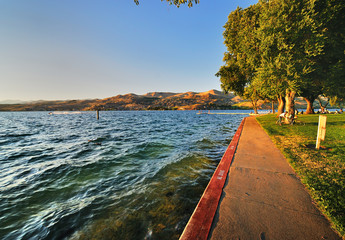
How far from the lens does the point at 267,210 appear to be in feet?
9.82

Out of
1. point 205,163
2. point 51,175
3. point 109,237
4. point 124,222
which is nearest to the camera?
point 109,237

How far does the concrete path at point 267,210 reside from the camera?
2.45 m

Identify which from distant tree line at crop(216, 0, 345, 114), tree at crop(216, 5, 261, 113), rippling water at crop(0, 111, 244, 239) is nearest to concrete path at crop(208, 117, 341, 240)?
rippling water at crop(0, 111, 244, 239)

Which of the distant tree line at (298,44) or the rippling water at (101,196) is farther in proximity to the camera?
the distant tree line at (298,44)

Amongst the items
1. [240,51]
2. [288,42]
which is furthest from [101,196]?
[240,51]

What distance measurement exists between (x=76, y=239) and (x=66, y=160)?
23.4 ft

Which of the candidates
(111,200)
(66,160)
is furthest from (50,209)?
(66,160)

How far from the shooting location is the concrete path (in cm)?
245

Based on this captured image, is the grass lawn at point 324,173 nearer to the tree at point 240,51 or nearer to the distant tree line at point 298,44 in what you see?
the distant tree line at point 298,44

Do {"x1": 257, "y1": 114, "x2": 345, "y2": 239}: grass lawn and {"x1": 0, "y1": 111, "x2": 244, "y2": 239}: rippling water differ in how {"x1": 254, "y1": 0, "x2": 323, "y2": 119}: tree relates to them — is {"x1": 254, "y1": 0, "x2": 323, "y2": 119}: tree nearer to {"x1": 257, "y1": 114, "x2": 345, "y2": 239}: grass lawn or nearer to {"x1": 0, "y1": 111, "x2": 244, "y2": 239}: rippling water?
{"x1": 257, "y1": 114, "x2": 345, "y2": 239}: grass lawn

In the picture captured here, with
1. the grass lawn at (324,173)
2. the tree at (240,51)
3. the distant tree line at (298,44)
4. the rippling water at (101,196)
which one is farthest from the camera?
the tree at (240,51)

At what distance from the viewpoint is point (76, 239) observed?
10.9 ft

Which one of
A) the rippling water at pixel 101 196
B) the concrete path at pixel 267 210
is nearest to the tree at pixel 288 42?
the rippling water at pixel 101 196

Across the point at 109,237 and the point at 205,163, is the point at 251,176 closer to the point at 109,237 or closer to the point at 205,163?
the point at 205,163
